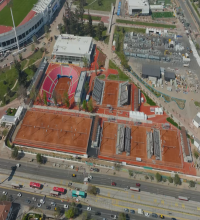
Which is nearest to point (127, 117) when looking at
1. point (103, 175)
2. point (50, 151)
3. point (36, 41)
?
point (103, 175)

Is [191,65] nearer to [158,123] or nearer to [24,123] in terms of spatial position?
[158,123]

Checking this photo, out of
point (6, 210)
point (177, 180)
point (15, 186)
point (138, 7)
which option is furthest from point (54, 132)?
point (138, 7)

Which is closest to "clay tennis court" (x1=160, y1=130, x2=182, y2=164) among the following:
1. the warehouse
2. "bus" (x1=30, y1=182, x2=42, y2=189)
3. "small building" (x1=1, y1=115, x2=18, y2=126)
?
"bus" (x1=30, y1=182, x2=42, y2=189)

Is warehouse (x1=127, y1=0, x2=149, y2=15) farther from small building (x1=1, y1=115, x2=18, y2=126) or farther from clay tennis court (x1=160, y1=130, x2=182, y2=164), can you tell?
small building (x1=1, y1=115, x2=18, y2=126)

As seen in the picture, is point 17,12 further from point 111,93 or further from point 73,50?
point 111,93

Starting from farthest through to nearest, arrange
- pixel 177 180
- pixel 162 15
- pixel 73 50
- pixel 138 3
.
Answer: pixel 138 3
pixel 162 15
pixel 73 50
pixel 177 180

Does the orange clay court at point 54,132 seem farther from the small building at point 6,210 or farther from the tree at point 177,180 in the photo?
the tree at point 177,180
